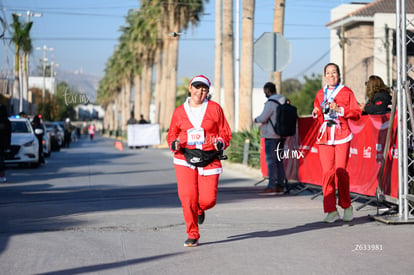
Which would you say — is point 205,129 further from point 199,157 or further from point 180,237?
point 180,237

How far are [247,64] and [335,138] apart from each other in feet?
58.6

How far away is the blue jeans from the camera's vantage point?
46.3 ft

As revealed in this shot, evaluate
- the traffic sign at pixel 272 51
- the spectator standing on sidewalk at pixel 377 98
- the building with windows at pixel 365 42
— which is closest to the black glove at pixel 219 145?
the spectator standing on sidewalk at pixel 377 98

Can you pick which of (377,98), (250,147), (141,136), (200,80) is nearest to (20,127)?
(250,147)

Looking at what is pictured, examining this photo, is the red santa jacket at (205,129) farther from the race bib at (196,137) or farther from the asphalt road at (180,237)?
the asphalt road at (180,237)

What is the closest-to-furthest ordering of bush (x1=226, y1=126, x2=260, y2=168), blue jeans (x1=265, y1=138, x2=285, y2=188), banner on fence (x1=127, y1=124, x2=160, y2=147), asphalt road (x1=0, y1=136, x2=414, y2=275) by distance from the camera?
asphalt road (x1=0, y1=136, x2=414, y2=275) < blue jeans (x1=265, y1=138, x2=285, y2=188) < bush (x1=226, y1=126, x2=260, y2=168) < banner on fence (x1=127, y1=124, x2=160, y2=147)

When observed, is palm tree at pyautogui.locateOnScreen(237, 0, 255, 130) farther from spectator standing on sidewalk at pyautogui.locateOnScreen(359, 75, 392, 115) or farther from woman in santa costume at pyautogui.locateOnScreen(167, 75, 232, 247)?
woman in santa costume at pyautogui.locateOnScreen(167, 75, 232, 247)

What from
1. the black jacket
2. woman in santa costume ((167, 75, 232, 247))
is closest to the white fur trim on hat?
woman in santa costume ((167, 75, 232, 247))

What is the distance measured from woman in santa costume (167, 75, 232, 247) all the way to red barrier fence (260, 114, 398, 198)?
3.43 metres

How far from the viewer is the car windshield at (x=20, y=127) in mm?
24500

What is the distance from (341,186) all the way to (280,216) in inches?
49.6

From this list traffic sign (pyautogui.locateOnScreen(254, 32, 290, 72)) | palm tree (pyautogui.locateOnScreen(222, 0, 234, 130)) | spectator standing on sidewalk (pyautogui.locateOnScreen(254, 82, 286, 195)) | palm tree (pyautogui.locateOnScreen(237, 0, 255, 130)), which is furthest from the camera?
palm tree (pyautogui.locateOnScreen(222, 0, 234, 130))

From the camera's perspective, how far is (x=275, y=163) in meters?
14.2

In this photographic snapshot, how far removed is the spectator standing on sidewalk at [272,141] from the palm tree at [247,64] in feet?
41.2
